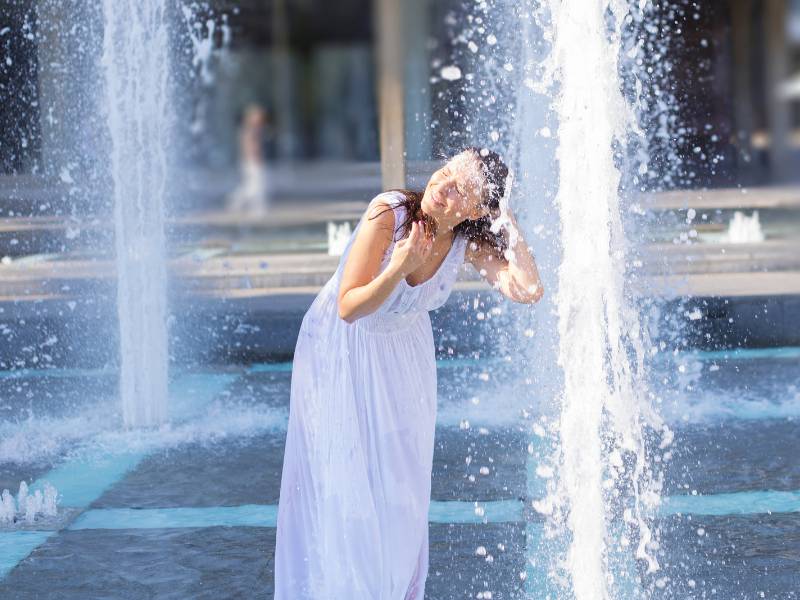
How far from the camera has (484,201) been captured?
138 inches

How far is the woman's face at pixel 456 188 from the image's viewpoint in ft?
11.2

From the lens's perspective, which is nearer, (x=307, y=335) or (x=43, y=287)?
(x=307, y=335)

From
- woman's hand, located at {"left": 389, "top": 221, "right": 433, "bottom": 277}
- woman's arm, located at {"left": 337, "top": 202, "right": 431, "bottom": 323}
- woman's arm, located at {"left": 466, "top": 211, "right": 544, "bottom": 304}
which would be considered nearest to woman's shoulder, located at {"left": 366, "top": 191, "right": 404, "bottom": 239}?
woman's arm, located at {"left": 337, "top": 202, "right": 431, "bottom": 323}

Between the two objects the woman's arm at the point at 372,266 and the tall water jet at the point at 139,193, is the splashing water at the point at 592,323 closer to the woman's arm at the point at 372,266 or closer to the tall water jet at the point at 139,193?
the woman's arm at the point at 372,266

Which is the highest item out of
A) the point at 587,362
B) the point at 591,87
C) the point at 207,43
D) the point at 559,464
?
the point at 207,43

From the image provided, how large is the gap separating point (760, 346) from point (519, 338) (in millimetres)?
1433

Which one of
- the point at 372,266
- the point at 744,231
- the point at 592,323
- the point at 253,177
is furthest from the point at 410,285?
the point at 253,177

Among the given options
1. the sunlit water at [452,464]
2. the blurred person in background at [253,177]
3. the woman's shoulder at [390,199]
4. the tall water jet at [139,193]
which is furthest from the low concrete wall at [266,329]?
the blurred person in background at [253,177]

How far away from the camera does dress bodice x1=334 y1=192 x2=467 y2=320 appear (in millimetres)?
3486

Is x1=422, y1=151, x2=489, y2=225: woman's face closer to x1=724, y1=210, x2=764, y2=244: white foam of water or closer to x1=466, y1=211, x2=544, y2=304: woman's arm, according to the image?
x1=466, y1=211, x2=544, y2=304: woman's arm

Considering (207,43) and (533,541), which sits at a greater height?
(207,43)

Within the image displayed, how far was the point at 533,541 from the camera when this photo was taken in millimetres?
4551

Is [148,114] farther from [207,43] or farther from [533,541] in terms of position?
[207,43]

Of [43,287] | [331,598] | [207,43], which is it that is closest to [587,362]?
[331,598]
